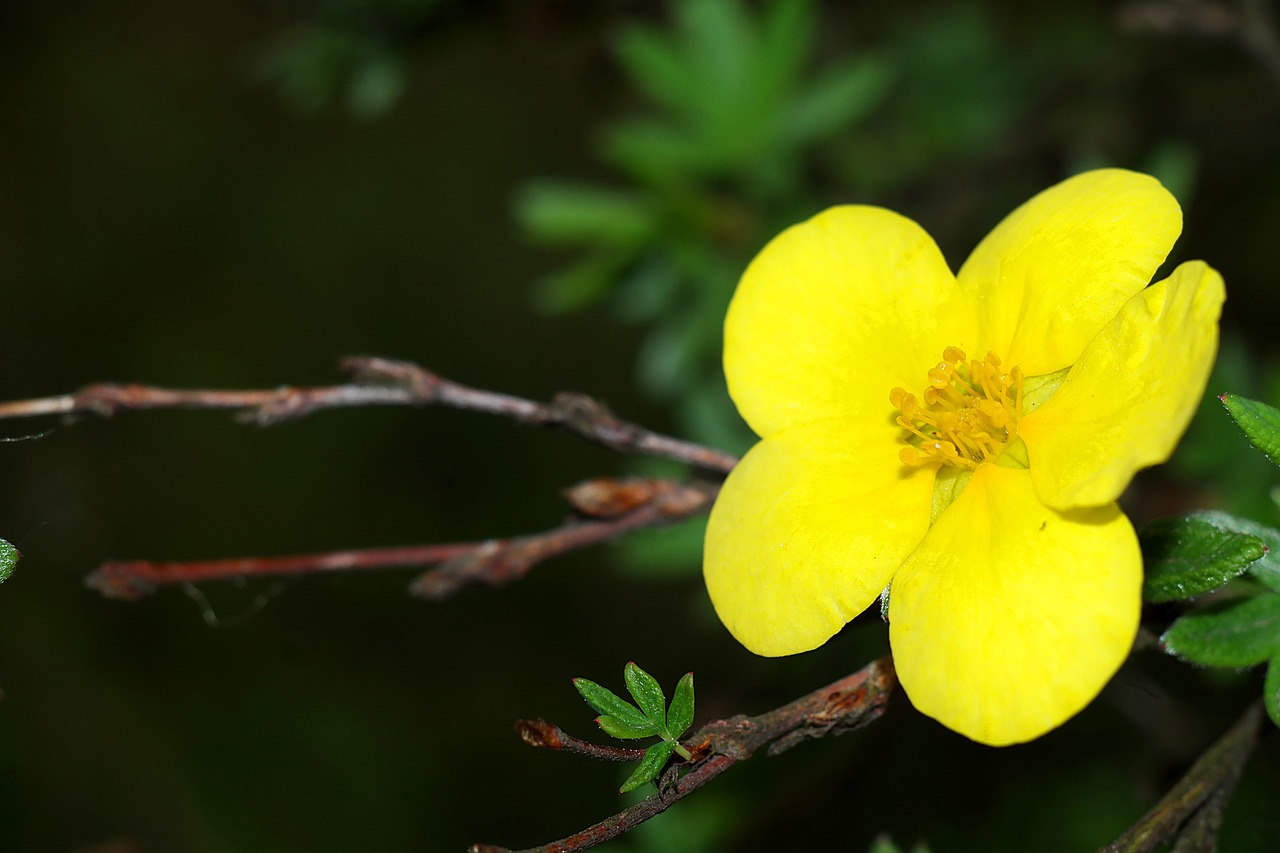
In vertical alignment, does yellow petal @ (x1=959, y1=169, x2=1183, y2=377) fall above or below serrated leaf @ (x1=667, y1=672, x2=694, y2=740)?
above

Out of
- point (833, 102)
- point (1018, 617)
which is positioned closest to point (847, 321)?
point (1018, 617)

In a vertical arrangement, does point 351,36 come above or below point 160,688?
above

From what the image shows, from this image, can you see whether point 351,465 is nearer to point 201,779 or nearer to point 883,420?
point 201,779

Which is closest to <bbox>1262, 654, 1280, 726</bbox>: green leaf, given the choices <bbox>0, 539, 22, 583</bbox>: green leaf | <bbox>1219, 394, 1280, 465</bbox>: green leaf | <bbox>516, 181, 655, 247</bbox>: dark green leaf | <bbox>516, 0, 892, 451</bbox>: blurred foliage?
<bbox>1219, 394, 1280, 465</bbox>: green leaf

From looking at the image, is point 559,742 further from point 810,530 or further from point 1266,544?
Result: point 1266,544

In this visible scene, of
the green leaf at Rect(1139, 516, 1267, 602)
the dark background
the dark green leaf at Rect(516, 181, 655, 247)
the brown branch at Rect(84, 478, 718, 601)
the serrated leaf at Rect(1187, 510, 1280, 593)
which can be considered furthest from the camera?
the dark green leaf at Rect(516, 181, 655, 247)

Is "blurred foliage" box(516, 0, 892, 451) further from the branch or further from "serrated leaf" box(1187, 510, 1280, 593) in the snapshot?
"serrated leaf" box(1187, 510, 1280, 593)

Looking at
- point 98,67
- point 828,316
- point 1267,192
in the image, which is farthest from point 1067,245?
point 98,67
